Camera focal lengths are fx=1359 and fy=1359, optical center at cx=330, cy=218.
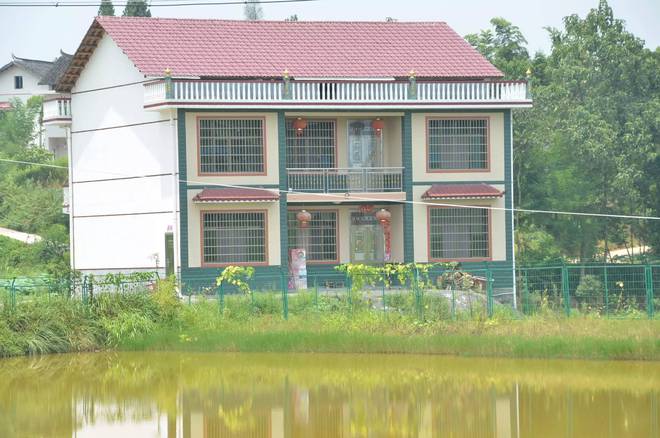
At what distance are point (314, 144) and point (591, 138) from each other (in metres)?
10.0

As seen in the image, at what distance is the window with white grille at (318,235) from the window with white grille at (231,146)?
247 centimetres

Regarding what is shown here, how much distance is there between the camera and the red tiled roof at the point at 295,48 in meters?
34.1

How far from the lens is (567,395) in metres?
19.4

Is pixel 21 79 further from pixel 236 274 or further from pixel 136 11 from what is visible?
pixel 236 274

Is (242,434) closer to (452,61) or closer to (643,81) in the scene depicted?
(452,61)

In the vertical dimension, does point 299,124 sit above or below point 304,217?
above

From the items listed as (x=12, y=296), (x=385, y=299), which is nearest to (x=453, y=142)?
(x=385, y=299)

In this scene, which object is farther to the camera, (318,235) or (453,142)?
(318,235)

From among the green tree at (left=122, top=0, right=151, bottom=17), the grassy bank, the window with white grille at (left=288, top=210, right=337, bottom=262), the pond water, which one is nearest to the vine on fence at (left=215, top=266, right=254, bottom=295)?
the grassy bank

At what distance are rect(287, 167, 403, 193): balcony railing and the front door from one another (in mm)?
1418

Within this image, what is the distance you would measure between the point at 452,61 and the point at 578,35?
7.99 m

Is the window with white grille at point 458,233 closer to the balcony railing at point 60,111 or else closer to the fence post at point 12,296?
the balcony railing at point 60,111

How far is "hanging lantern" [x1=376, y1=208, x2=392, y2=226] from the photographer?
34.8 meters

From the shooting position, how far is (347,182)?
113 feet
